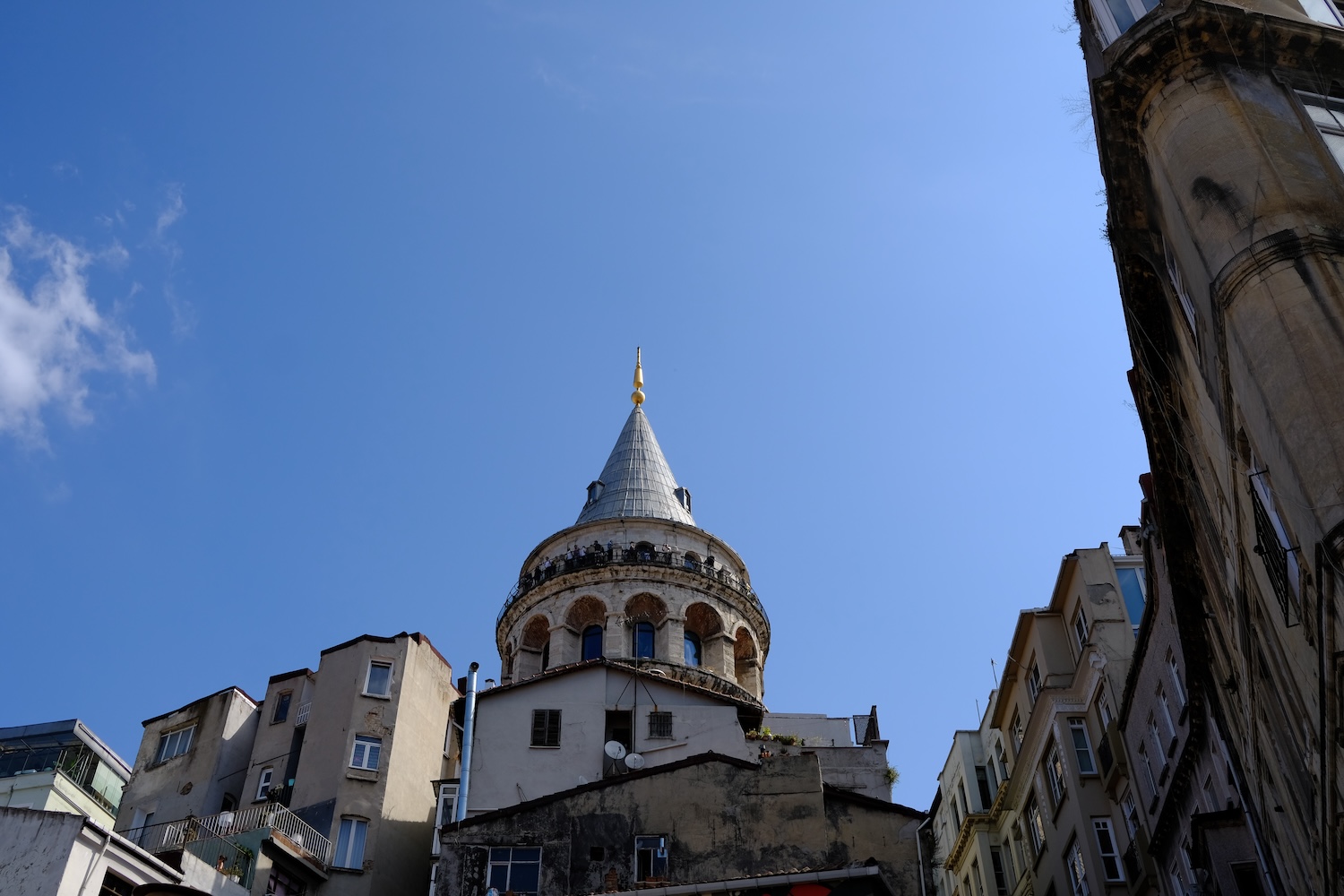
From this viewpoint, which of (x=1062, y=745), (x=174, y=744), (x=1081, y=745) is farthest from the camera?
(x=174, y=744)

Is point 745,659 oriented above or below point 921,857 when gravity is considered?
above

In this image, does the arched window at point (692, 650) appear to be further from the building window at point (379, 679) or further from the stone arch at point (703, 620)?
the building window at point (379, 679)

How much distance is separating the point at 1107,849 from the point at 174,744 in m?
27.8

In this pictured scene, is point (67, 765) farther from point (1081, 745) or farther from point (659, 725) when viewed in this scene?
point (1081, 745)

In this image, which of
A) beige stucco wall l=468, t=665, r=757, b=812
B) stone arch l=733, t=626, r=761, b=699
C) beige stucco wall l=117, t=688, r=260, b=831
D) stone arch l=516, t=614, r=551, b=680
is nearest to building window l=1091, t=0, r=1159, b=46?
beige stucco wall l=468, t=665, r=757, b=812

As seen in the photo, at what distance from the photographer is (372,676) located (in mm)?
40469

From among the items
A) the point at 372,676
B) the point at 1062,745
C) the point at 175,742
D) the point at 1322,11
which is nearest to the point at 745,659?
the point at 372,676

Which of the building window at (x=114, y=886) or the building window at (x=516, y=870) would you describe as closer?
the building window at (x=114, y=886)

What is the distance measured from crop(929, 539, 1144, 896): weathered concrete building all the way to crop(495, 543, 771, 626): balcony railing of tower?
696 inches

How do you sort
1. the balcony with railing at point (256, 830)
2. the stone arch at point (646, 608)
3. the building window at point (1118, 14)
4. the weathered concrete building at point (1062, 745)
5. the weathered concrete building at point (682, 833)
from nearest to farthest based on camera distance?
the building window at point (1118, 14) < the weathered concrete building at point (682, 833) < the weathered concrete building at point (1062, 745) < the balcony with railing at point (256, 830) < the stone arch at point (646, 608)

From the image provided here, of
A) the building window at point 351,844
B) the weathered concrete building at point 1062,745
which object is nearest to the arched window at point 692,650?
the weathered concrete building at point 1062,745

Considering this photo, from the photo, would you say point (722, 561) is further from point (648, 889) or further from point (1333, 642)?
point (1333, 642)

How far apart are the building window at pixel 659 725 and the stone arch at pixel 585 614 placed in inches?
694

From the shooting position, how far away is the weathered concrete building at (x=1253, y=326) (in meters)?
13.9
